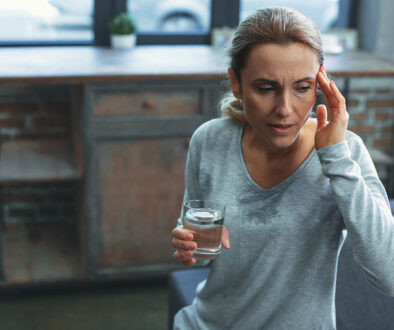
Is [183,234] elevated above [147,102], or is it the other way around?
[183,234]

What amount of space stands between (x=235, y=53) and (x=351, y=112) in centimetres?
218

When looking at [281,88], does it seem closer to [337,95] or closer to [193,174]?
[337,95]

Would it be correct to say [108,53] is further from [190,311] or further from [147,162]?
[190,311]

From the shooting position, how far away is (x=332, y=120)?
47.1 inches

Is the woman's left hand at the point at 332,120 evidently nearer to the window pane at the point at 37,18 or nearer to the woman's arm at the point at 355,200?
the woman's arm at the point at 355,200

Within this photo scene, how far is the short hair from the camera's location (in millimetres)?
1211

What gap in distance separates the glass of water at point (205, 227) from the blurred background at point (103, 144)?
1279 millimetres

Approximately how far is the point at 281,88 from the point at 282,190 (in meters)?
0.23

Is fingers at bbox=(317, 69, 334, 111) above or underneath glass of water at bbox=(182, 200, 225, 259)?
above

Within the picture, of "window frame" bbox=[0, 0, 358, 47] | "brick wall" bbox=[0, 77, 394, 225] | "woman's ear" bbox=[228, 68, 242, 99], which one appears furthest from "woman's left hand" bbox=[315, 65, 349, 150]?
"window frame" bbox=[0, 0, 358, 47]

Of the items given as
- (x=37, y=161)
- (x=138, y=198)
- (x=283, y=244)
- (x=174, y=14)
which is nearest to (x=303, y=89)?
(x=283, y=244)

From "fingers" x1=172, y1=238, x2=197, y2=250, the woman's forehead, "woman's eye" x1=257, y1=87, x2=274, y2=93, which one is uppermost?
the woman's forehead

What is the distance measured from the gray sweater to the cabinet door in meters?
1.19

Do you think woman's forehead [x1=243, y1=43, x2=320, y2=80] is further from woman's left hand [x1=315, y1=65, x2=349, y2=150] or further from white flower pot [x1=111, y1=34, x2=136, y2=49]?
white flower pot [x1=111, y1=34, x2=136, y2=49]
